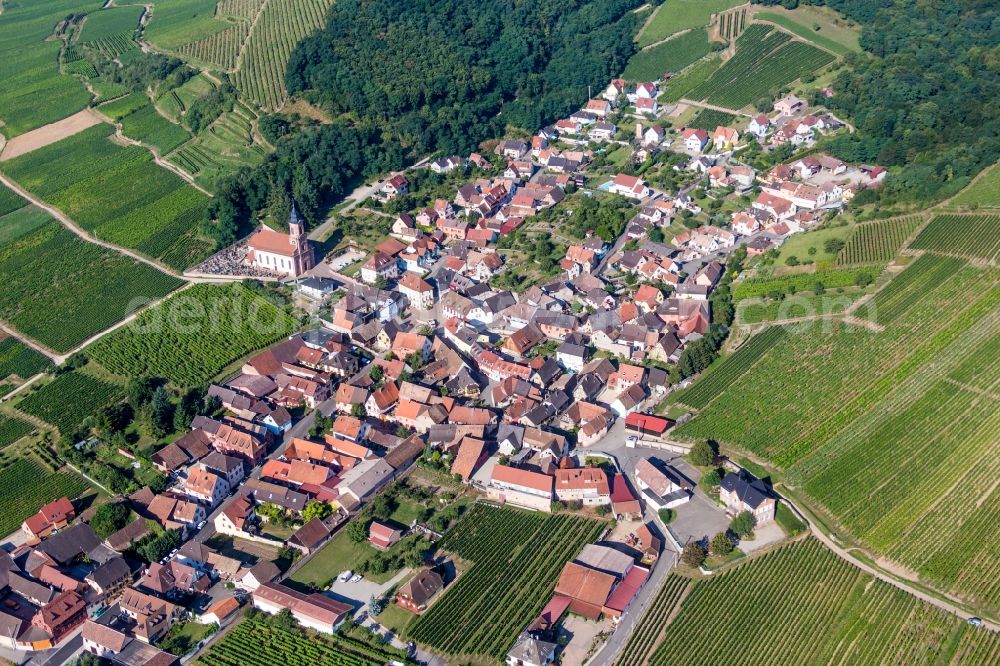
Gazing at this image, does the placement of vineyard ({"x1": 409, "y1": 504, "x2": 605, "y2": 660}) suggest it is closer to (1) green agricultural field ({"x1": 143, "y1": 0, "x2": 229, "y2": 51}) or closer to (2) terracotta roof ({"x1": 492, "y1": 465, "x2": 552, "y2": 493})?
(2) terracotta roof ({"x1": 492, "y1": 465, "x2": 552, "y2": 493})

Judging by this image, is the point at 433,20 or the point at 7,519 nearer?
the point at 7,519

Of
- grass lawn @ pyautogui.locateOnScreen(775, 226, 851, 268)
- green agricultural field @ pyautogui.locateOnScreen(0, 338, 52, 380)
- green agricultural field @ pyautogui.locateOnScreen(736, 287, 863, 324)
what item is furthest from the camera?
grass lawn @ pyautogui.locateOnScreen(775, 226, 851, 268)

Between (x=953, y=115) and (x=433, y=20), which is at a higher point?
(x=433, y=20)

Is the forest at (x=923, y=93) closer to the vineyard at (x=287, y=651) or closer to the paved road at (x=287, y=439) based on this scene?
the paved road at (x=287, y=439)

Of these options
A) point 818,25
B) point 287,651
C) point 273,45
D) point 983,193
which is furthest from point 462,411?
point 818,25

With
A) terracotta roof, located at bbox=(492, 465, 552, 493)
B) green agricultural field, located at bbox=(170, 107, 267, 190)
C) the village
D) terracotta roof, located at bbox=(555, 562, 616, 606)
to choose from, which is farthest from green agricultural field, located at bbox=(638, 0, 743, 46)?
terracotta roof, located at bbox=(555, 562, 616, 606)

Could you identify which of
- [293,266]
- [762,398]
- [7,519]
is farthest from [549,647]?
[293,266]

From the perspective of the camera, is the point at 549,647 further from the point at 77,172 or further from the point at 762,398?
the point at 77,172
